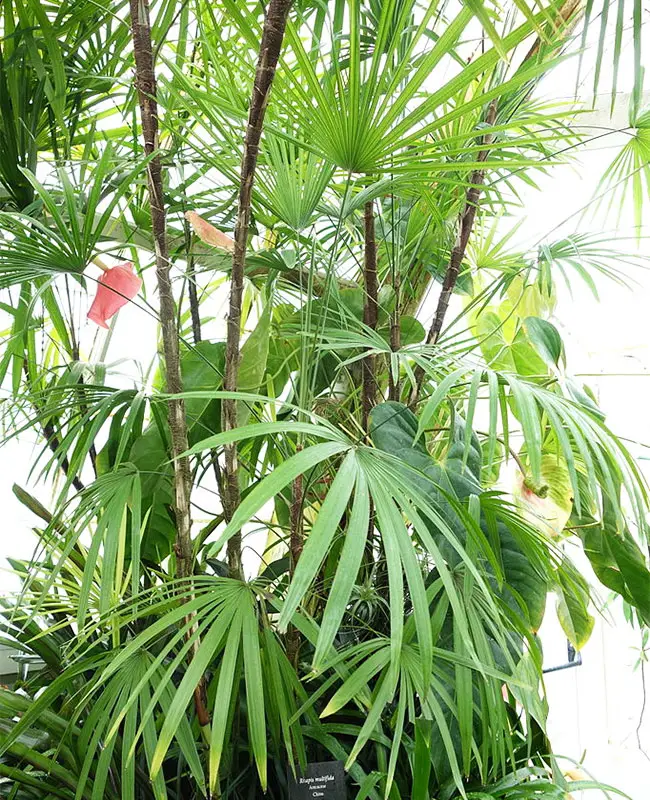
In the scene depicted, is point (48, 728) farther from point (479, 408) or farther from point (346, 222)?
point (479, 408)

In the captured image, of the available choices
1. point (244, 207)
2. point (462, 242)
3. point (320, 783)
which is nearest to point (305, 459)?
point (244, 207)

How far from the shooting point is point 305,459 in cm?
65

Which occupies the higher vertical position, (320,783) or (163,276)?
(163,276)

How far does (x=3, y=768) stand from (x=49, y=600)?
31 cm

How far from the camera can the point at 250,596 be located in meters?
0.89

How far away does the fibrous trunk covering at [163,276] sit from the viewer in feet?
2.74

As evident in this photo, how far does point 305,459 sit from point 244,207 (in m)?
0.33

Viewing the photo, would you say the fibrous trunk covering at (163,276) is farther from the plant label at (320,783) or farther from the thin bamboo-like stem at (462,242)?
the thin bamboo-like stem at (462,242)

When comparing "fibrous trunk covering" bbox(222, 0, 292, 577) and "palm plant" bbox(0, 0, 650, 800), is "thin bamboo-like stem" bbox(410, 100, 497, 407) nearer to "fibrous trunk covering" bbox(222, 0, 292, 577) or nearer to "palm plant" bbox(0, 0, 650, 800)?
"palm plant" bbox(0, 0, 650, 800)

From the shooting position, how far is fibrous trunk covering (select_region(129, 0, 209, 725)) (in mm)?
836

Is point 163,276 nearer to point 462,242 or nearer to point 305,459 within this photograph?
point 305,459

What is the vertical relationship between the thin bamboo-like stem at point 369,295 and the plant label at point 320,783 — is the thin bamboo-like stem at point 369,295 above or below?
above

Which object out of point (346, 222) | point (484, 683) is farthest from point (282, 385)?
point (484, 683)

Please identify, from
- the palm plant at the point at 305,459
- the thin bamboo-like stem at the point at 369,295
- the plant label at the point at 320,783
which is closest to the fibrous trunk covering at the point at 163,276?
the palm plant at the point at 305,459
